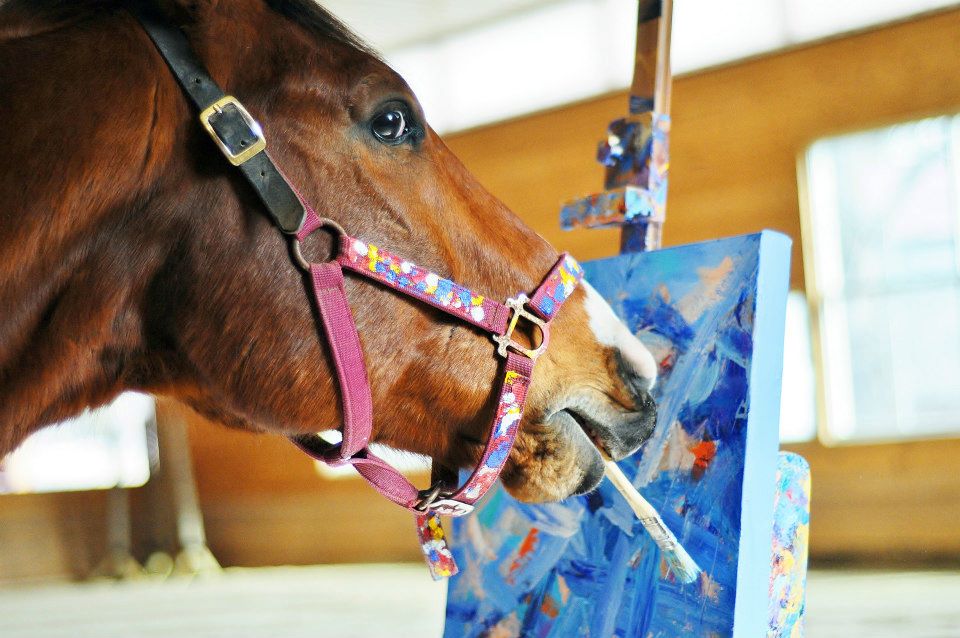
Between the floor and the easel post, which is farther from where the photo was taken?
the floor

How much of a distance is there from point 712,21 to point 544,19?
3.66ft

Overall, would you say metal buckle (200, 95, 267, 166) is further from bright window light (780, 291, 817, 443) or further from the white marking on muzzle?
bright window light (780, 291, 817, 443)

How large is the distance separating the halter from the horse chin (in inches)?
1.8

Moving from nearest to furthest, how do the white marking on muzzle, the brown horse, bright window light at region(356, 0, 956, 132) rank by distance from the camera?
the brown horse
the white marking on muzzle
bright window light at region(356, 0, 956, 132)

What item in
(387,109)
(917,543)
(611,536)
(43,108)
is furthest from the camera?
(917,543)

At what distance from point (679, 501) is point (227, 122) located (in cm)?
86

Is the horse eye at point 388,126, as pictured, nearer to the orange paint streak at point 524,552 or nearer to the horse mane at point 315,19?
the horse mane at point 315,19

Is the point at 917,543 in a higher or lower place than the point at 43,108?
higher

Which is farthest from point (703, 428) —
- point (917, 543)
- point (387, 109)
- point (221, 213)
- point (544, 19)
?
point (544, 19)

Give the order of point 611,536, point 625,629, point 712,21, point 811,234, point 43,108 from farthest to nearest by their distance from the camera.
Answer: point 712,21 → point 811,234 → point 611,536 → point 625,629 → point 43,108

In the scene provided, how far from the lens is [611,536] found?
1.42m

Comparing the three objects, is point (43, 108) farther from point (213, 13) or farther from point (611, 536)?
point (611, 536)

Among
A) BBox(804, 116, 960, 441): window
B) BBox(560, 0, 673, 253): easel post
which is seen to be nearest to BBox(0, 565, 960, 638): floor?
BBox(804, 116, 960, 441): window

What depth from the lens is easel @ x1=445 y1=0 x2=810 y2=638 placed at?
1.22m
